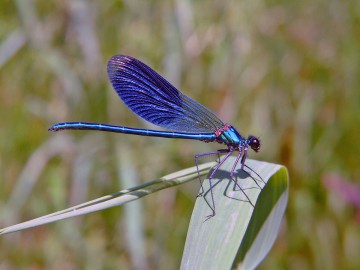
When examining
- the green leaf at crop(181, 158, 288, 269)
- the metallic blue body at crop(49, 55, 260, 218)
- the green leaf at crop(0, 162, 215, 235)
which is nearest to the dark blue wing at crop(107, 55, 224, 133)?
the metallic blue body at crop(49, 55, 260, 218)

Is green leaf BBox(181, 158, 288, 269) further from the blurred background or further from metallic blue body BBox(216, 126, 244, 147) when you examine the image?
the blurred background

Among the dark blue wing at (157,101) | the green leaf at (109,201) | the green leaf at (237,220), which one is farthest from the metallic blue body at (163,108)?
the green leaf at (109,201)

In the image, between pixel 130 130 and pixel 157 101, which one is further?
pixel 157 101

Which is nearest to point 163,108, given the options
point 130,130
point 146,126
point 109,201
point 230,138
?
point 130,130

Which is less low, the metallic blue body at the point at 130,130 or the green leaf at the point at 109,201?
the metallic blue body at the point at 130,130

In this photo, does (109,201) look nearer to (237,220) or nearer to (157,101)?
(237,220)

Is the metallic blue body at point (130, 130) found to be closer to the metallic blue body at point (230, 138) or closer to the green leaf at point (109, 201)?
the metallic blue body at point (230, 138)
